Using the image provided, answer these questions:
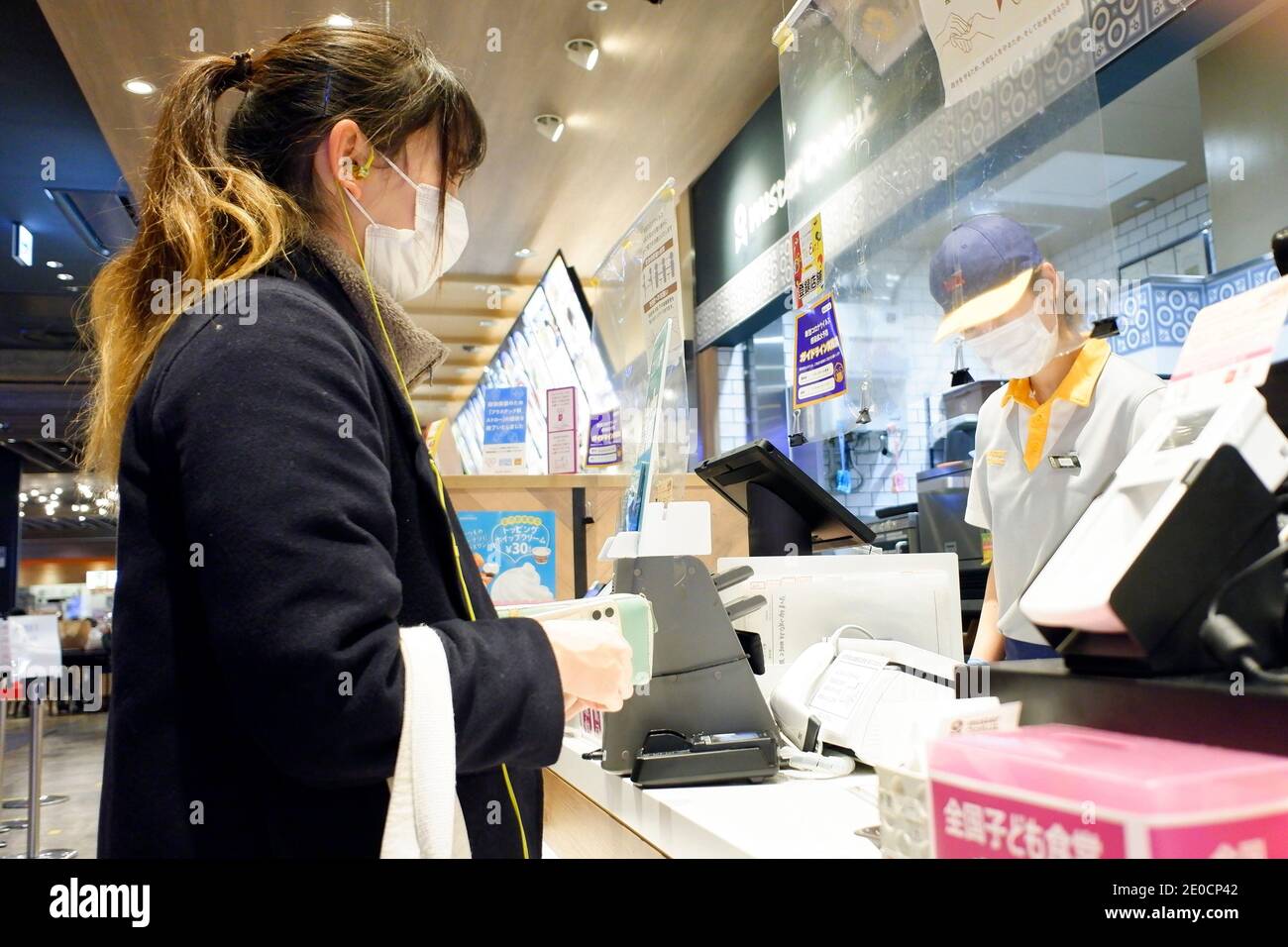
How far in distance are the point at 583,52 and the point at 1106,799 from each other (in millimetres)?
4709

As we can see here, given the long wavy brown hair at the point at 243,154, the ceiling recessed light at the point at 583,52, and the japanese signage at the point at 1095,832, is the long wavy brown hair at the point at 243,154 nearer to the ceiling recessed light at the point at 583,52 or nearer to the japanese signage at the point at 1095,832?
the japanese signage at the point at 1095,832

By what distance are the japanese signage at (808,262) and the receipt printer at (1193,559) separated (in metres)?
3.01

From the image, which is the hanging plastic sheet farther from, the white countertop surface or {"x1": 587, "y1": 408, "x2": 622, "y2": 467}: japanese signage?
the white countertop surface

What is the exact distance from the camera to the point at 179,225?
923mm

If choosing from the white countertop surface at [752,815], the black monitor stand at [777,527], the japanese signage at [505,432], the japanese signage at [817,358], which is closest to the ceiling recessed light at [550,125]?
the japanese signage at [505,432]

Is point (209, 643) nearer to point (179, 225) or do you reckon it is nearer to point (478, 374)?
point (179, 225)

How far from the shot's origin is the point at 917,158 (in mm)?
3123

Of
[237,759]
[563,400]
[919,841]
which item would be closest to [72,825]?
[563,400]

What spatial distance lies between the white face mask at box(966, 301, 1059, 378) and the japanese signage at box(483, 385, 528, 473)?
213cm

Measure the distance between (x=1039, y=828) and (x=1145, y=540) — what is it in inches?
9.0

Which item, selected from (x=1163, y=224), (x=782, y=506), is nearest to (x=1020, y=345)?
(x=782, y=506)

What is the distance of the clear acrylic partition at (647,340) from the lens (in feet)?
7.83

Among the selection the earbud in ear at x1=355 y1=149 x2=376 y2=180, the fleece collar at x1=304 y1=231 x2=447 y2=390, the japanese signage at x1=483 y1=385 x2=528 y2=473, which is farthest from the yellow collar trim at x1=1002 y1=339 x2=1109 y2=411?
the japanese signage at x1=483 y1=385 x2=528 y2=473

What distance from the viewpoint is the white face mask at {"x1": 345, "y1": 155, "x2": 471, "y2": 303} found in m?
1.10
